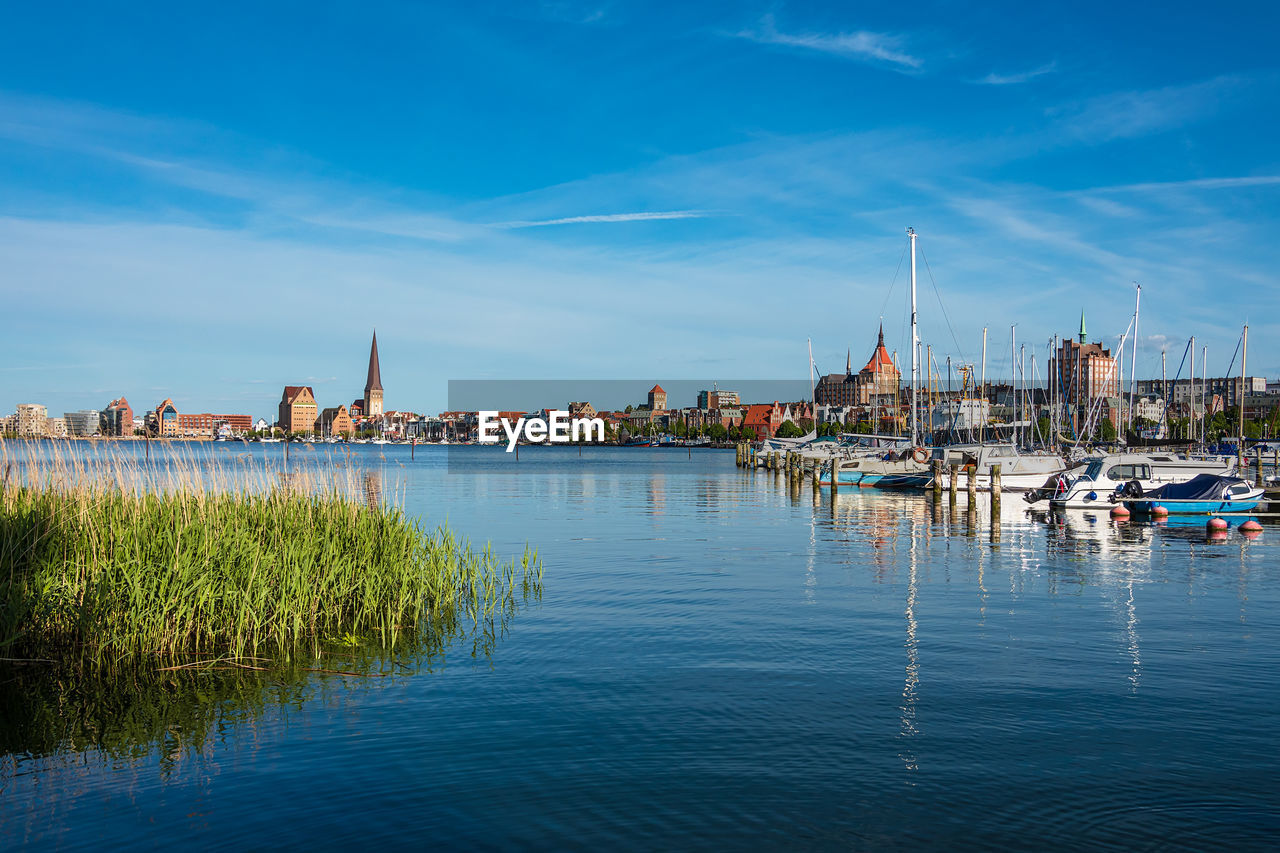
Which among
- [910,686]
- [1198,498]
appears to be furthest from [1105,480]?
[910,686]

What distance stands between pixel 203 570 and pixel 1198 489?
4464 centimetres

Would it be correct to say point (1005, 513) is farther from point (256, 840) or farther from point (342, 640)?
point (256, 840)

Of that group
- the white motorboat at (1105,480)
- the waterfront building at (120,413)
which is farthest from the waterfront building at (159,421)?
the white motorboat at (1105,480)

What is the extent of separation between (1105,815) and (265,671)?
11.0m

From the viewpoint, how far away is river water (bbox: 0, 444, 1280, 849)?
29.2 feet

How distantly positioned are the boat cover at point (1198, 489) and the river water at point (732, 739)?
25.0 meters

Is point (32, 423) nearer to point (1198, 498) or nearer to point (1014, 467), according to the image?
point (1198, 498)

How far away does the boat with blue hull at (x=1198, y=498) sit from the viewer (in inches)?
1702

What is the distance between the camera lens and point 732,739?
11.4 m

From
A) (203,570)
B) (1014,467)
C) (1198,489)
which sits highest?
(203,570)

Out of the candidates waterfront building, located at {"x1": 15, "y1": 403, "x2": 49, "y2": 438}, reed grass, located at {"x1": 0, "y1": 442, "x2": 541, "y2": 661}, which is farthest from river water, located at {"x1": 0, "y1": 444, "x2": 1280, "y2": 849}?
waterfront building, located at {"x1": 15, "y1": 403, "x2": 49, "y2": 438}

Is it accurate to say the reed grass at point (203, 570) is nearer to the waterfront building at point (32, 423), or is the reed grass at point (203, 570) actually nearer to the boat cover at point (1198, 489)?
the waterfront building at point (32, 423)

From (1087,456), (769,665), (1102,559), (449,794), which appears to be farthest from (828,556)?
(1087,456)

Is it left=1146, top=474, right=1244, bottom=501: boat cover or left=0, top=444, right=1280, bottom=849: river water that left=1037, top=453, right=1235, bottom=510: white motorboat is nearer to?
left=1146, top=474, right=1244, bottom=501: boat cover
